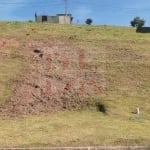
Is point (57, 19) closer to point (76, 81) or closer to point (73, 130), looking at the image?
point (76, 81)

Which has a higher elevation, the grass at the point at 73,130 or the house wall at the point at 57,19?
the house wall at the point at 57,19

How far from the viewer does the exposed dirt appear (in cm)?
1562

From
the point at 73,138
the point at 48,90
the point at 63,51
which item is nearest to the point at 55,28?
the point at 63,51

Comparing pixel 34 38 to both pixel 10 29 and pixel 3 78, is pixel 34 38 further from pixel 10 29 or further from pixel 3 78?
pixel 3 78

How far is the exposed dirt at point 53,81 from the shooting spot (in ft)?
51.2

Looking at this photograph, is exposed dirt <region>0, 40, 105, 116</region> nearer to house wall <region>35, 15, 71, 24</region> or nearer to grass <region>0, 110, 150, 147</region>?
grass <region>0, 110, 150, 147</region>

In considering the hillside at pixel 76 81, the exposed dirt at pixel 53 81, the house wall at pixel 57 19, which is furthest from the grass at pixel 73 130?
the house wall at pixel 57 19

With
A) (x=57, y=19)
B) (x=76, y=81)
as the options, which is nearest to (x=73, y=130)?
(x=76, y=81)

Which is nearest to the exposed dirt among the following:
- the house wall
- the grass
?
the grass

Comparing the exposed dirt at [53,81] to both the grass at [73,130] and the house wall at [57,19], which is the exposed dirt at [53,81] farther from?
the house wall at [57,19]

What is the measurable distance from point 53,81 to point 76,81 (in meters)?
0.65

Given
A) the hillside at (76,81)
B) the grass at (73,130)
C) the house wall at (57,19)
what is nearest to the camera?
the grass at (73,130)

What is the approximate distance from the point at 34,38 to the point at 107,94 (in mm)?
4895

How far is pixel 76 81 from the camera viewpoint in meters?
17.1
